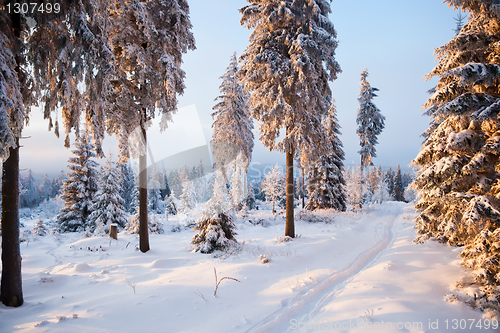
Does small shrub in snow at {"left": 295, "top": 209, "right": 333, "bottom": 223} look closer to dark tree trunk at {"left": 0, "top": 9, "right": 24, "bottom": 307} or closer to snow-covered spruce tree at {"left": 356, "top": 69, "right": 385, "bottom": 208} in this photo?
snow-covered spruce tree at {"left": 356, "top": 69, "right": 385, "bottom": 208}

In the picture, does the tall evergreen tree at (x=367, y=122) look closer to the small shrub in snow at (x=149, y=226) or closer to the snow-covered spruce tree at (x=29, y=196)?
the small shrub in snow at (x=149, y=226)

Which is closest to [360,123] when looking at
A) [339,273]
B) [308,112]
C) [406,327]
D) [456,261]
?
[308,112]

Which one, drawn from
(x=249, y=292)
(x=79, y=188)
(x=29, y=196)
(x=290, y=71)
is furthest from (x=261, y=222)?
(x=29, y=196)

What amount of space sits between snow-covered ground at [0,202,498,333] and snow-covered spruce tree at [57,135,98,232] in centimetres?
1151

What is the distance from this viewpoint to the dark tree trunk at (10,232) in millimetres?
5367

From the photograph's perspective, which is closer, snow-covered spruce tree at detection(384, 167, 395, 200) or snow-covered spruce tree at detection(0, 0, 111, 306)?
snow-covered spruce tree at detection(0, 0, 111, 306)

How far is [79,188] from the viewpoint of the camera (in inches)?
812

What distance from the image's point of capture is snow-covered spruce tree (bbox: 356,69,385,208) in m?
27.5

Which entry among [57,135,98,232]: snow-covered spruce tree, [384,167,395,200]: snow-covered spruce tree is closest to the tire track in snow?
[57,135,98,232]: snow-covered spruce tree

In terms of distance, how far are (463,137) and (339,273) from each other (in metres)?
5.42

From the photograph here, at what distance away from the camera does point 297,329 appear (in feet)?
15.4

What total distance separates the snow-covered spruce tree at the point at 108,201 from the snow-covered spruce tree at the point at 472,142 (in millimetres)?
22750

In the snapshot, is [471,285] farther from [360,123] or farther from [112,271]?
[360,123]

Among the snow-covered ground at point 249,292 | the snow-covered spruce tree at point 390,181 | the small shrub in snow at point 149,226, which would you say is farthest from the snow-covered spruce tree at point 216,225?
the snow-covered spruce tree at point 390,181
